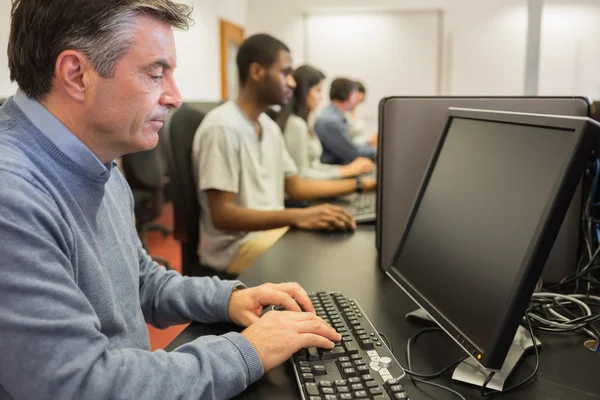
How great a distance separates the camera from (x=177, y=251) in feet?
12.3

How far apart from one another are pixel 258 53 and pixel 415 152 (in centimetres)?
107

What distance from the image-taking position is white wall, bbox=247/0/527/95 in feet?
18.5

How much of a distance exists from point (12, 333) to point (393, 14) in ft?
19.1

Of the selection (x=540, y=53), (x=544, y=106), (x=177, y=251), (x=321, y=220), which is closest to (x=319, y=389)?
(x=544, y=106)

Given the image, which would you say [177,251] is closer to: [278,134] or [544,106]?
[278,134]

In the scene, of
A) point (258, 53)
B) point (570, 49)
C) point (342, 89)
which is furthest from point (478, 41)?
point (258, 53)

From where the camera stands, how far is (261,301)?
91cm

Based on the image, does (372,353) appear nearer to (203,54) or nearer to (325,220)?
(325,220)

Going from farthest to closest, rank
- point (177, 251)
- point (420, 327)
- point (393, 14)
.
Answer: point (393, 14)
point (177, 251)
point (420, 327)

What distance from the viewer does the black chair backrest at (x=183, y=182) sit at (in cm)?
168

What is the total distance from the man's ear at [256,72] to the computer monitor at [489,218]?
123 cm

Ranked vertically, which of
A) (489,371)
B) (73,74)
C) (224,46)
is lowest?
(489,371)

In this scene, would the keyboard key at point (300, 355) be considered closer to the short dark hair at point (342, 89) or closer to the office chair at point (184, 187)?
the office chair at point (184, 187)

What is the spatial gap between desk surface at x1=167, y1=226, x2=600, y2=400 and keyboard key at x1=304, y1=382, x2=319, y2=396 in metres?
0.03
